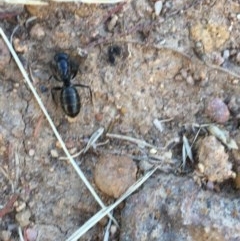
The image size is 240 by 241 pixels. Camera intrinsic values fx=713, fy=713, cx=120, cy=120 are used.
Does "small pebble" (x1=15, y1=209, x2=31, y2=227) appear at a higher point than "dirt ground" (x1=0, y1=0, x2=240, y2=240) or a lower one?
lower

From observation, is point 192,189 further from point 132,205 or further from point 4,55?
point 4,55

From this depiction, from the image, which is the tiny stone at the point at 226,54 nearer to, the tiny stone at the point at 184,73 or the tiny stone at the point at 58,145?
the tiny stone at the point at 184,73

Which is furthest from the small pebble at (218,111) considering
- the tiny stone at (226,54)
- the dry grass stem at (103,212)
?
the dry grass stem at (103,212)

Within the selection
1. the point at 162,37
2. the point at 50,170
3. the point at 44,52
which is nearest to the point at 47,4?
the point at 44,52

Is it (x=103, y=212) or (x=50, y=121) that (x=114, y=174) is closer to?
(x=103, y=212)

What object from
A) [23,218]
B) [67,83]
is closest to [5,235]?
[23,218]

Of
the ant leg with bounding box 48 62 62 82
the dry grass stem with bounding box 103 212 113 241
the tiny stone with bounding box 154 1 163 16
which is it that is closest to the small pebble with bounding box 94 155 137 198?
the dry grass stem with bounding box 103 212 113 241

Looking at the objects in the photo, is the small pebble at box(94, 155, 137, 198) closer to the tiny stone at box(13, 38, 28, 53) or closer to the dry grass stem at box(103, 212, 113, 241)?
the dry grass stem at box(103, 212, 113, 241)
